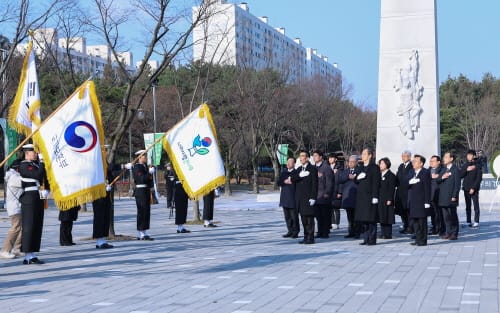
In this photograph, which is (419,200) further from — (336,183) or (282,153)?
(282,153)

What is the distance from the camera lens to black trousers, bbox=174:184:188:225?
1658cm

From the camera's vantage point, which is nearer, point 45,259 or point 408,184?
point 45,259

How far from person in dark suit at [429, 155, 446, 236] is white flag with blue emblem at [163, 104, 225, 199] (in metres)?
4.14

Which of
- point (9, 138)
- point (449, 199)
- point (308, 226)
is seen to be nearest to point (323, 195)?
point (308, 226)

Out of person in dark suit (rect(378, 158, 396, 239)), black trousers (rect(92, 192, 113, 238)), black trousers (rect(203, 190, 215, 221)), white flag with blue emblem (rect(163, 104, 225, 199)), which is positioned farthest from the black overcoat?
black trousers (rect(203, 190, 215, 221))

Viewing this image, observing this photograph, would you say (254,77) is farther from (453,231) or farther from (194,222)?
(453,231)

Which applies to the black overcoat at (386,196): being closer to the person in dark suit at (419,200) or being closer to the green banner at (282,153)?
the person in dark suit at (419,200)

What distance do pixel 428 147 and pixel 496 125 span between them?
97.9 ft

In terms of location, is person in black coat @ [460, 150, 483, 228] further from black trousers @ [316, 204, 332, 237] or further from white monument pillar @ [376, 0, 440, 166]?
white monument pillar @ [376, 0, 440, 166]

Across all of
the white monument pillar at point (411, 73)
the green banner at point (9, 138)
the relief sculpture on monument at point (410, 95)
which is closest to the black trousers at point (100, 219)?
the green banner at point (9, 138)

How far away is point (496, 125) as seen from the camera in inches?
2012

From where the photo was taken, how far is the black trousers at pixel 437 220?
1466 cm

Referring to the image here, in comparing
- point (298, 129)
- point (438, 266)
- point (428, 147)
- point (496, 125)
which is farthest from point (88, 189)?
point (496, 125)

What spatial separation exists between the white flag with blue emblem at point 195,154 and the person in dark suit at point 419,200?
3.75 meters
